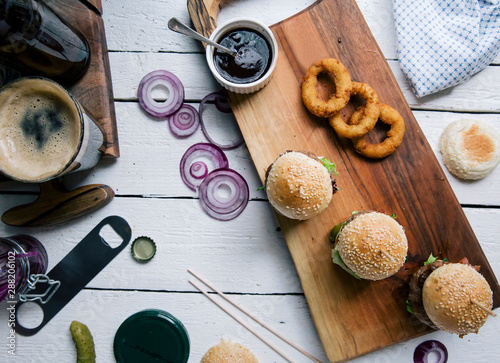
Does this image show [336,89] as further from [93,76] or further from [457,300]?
[93,76]

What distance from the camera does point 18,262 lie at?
1899mm

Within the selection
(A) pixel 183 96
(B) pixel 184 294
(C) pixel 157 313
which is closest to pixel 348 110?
(A) pixel 183 96

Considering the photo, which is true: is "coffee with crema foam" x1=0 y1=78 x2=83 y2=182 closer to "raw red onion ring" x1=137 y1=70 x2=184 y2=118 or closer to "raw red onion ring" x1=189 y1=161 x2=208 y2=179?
"raw red onion ring" x1=137 y1=70 x2=184 y2=118

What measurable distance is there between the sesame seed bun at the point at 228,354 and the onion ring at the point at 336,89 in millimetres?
1310

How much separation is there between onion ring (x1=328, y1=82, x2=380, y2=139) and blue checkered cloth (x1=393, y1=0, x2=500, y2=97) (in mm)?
337

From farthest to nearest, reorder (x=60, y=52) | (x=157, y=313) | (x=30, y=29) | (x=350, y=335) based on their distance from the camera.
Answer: (x=157, y=313) → (x=350, y=335) → (x=60, y=52) → (x=30, y=29)

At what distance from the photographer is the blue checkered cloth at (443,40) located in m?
2.00

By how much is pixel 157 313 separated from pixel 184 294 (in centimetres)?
18

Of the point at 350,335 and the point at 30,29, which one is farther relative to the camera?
the point at 350,335

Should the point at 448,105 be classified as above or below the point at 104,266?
below

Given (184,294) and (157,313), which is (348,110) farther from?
(157,313)

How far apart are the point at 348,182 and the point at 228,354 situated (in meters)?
1.11

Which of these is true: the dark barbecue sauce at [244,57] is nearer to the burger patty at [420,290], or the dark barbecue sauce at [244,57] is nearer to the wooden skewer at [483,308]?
the burger patty at [420,290]

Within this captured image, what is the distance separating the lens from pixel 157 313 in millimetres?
2033
